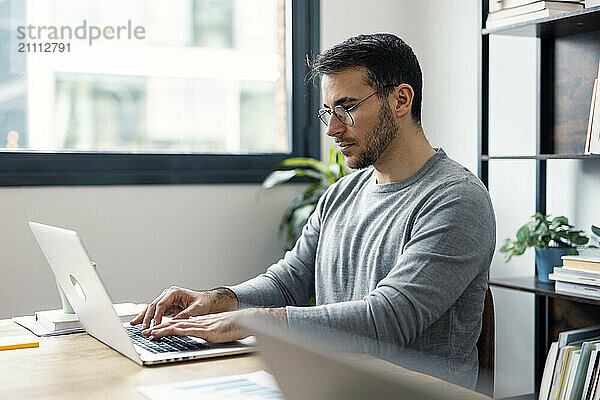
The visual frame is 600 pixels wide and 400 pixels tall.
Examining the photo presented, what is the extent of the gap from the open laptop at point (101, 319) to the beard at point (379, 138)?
536 mm

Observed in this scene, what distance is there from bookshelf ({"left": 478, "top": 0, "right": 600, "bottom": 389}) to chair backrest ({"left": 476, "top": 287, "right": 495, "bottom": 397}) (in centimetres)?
68

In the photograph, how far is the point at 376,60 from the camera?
1788mm

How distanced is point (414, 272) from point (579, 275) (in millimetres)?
827

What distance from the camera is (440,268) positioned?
155 centimetres

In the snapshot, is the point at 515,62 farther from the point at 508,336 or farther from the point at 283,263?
the point at 283,263

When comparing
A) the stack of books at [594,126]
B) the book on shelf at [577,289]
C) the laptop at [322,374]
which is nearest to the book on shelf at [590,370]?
the book on shelf at [577,289]

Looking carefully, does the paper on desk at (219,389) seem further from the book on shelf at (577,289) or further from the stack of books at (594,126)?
the stack of books at (594,126)

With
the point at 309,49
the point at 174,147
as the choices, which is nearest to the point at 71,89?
the point at 174,147

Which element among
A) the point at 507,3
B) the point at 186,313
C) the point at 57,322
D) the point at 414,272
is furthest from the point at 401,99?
the point at 57,322

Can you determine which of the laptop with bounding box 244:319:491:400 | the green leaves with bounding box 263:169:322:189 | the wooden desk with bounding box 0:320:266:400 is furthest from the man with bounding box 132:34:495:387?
the green leaves with bounding box 263:169:322:189

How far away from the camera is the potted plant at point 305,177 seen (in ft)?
9.53

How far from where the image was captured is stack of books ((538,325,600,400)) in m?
2.16

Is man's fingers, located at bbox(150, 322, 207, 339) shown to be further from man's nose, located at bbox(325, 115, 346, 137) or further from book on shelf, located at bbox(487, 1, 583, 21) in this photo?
book on shelf, located at bbox(487, 1, 583, 21)

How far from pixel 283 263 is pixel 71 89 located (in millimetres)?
1276
